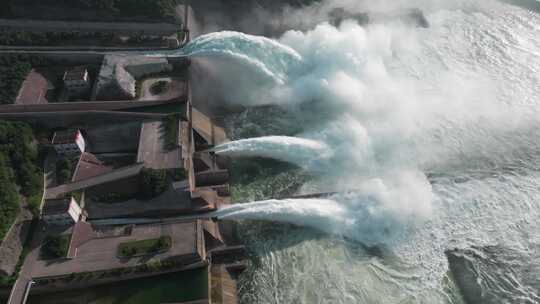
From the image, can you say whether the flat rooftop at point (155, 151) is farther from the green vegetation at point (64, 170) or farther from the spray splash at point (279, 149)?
the green vegetation at point (64, 170)

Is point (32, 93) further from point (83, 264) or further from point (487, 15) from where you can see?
point (487, 15)

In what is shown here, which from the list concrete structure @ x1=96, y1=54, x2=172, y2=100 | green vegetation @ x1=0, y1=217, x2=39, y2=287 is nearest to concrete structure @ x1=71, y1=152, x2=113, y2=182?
green vegetation @ x1=0, y1=217, x2=39, y2=287

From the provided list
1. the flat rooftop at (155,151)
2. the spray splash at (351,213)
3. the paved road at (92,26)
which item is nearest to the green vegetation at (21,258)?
the flat rooftop at (155,151)

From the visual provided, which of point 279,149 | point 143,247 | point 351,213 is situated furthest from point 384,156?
point 143,247

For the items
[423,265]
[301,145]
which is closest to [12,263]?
[301,145]

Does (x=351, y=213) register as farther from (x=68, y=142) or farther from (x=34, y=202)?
(x=34, y=202)
